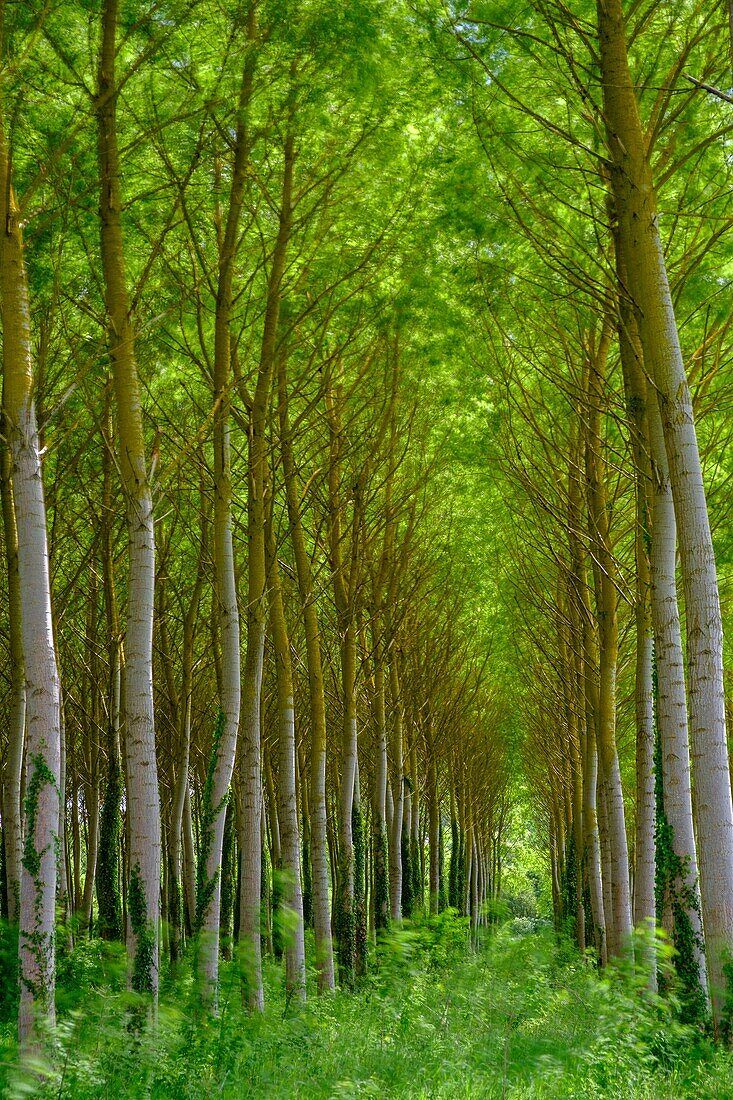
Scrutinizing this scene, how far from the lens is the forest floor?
5.59 meters

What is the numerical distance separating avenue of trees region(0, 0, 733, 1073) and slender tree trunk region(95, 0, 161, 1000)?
3 centimetres

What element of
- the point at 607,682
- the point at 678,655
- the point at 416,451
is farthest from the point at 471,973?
the point at 678,655

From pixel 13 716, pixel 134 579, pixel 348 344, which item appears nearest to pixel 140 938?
pixel 134 579

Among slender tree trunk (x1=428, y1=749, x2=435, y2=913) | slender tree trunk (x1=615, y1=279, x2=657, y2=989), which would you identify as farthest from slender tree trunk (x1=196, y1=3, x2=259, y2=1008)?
slender tree trunk (x1=428, y1=749, x2=435, y2=913)

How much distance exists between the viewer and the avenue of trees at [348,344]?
6.81 metres

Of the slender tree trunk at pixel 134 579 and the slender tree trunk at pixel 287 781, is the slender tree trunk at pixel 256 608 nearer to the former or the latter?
the slender tree trunk at pixel 287 781

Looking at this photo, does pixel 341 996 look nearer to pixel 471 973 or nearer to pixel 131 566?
pixel 471 973

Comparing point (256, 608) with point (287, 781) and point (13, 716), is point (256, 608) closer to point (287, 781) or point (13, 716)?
point (287, 781)

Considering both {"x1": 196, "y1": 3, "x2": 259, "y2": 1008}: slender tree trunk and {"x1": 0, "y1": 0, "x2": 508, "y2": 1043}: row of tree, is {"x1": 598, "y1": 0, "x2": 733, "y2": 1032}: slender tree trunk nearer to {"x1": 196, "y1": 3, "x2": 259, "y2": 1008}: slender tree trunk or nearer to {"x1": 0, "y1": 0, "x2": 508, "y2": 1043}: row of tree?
{"x1": 0, "y1": 0, "x2": 508, "y2": 1043}: row of tree

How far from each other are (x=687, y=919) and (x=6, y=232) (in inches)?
274

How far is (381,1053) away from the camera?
7480mm

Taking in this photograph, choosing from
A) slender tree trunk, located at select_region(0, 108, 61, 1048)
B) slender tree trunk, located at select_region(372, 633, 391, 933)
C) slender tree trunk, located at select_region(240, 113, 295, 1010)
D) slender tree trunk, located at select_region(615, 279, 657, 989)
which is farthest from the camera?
slender tree trunk, located at select_region(372, 633, 391, 933)

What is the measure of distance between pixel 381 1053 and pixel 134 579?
4.11 metres

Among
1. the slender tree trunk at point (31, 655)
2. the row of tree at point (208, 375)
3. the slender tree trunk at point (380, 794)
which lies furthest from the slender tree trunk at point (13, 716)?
the slender tree trunk at point (380, 794)
